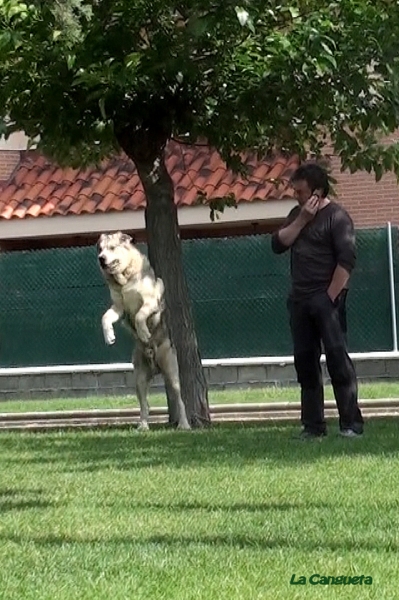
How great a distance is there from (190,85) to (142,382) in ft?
9.04

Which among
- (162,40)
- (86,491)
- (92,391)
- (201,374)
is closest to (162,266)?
(201,374)

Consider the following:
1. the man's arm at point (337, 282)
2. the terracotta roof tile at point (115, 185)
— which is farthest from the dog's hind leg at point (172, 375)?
the terracotta roof tile at point (115, 185)

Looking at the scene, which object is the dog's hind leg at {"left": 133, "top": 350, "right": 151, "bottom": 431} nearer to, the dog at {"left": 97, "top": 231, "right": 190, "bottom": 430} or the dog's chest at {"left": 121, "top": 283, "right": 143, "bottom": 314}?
the dog at {"left": 97, "top": 231, "right": 190, "bottom": 430}

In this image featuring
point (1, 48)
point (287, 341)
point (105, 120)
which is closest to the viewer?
point (1, 48)

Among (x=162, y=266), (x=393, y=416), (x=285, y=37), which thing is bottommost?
(x=393, y=416)

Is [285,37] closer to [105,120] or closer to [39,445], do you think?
[105,120]

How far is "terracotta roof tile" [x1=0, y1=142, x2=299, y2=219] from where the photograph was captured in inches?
899

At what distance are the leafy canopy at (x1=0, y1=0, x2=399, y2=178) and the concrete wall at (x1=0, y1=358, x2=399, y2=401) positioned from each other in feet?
20.2

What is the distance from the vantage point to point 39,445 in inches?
A: 510

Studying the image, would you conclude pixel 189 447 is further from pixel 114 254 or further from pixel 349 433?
pixel 114 254

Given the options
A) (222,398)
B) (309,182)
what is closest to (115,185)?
(222,398)

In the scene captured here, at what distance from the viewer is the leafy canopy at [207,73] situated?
12453 millimetres

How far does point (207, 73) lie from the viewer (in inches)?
545

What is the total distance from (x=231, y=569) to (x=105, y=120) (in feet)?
27.1
